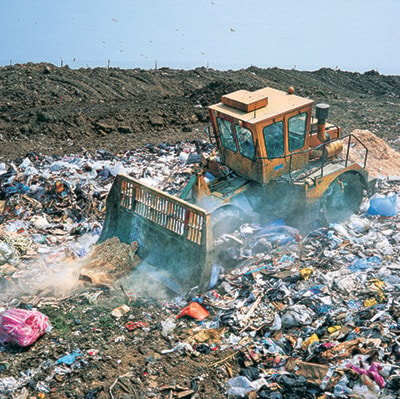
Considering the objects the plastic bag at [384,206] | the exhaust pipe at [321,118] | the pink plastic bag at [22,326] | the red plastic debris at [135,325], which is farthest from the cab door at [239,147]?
the pink plastic bag at [22,326]

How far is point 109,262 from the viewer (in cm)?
699

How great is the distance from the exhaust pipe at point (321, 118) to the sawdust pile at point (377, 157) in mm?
2891

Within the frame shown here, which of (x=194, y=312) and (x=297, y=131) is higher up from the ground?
(x=297, y=131)

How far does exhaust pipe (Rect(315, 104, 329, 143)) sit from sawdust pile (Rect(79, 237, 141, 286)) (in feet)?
11.6

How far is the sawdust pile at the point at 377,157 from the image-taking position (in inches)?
428

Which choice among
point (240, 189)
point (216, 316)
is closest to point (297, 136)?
point (240, 189)

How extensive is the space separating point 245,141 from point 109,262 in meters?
2.64

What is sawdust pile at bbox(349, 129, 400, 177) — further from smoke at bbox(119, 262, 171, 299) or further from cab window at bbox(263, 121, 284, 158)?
smoke at bbox(119, 262, 171, 299)

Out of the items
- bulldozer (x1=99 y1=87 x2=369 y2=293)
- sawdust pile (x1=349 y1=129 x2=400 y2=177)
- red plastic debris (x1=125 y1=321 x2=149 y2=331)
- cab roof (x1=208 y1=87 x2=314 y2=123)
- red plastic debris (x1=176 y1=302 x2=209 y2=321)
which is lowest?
red plastic debris (x1=125 y1=321 x2=149 y2=331)

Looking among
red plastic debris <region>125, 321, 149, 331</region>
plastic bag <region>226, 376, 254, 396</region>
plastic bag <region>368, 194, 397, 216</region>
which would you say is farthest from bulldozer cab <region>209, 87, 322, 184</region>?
plastic bag <region>226, 376, 254, 396</region>

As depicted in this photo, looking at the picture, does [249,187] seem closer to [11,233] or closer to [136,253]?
[136,253]

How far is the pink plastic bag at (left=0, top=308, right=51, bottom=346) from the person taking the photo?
551 centimetres

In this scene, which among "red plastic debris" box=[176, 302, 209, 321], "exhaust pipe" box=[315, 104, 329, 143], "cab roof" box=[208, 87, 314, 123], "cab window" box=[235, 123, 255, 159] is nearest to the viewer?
"red plastic debris" box=[176, 302, 209, 321]

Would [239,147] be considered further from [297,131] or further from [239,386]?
[239,386]
